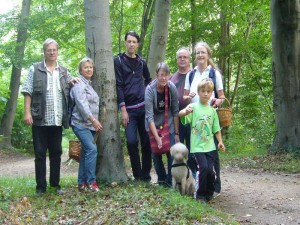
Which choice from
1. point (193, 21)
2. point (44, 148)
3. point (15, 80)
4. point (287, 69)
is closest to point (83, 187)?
point (44, 148)

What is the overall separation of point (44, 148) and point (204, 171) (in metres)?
2.43

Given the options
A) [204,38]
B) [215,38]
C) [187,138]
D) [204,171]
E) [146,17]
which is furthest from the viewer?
[215,38]

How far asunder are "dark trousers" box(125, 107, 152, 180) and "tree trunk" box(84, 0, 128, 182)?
27 centimetres

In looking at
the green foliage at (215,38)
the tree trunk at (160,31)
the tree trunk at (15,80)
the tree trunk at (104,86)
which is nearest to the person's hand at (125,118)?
the tree trunk at (104,86)

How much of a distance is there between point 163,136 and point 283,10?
681 centimetres

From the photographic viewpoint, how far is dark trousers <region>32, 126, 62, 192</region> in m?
5.98

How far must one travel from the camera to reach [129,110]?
640 cm

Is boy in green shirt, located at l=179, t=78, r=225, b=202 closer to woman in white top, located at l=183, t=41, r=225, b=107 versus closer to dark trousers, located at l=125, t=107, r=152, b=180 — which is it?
woman in white top, located at l=183, t=41, r=225, b=107

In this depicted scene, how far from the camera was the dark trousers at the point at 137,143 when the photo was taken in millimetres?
6289

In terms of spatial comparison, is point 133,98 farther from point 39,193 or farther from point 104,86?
point 39,193

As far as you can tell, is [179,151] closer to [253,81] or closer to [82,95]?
[82,95]

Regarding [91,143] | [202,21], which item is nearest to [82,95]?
[91,143]

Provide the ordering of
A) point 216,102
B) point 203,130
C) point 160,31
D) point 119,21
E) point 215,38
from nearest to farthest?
point 203,130 → point 216,102 → point 160,31 → point 119,21 → point 215,38

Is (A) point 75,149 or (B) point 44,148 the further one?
(A) point 75,149
